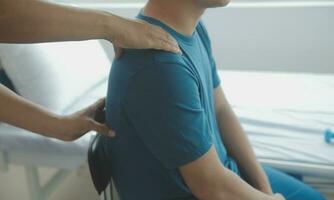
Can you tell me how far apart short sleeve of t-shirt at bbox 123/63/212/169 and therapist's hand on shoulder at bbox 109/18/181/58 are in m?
0.05

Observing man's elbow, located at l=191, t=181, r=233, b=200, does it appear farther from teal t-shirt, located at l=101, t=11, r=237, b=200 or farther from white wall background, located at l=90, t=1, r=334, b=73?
white wall background, located at l=90, t=1, r=334, b=73

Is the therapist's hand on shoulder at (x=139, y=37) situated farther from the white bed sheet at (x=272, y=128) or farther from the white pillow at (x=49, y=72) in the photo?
the white pillow at (x=49, y=72)

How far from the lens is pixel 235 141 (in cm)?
134

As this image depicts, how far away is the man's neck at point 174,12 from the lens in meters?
1.00

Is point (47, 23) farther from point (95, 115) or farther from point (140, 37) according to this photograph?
point (95, 115)

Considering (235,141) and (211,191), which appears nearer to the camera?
(211,191)

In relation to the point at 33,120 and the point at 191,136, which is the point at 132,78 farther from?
the point at 33,120

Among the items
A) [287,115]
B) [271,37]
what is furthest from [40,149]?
[271,37]

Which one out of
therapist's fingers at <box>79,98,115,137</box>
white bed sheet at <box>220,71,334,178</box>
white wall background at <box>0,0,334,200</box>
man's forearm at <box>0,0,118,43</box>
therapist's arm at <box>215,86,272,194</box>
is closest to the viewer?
man's forearm at <box>0,0,118,43</box>

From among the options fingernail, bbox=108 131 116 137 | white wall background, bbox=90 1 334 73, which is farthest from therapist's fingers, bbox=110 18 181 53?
white wall background, bbox=90 1 334 73

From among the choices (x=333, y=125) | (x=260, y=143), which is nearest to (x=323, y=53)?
(x=333, y=125)

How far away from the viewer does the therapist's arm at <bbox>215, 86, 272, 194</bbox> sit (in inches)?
51.2

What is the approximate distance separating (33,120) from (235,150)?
652 millimetres

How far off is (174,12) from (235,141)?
53 cm
